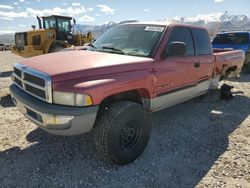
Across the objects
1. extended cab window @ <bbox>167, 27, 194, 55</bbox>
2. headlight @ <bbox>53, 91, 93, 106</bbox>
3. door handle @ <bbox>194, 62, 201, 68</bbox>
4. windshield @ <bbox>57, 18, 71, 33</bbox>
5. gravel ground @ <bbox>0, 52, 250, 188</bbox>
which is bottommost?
gravel ground @ <bbox>0, 52, 250, 188</bbox>

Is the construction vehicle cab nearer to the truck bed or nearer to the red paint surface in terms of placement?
the truck bed

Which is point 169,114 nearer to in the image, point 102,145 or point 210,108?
point 210,108

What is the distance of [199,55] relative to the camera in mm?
5184

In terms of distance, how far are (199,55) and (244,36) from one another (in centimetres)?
732

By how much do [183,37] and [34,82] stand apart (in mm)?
2796

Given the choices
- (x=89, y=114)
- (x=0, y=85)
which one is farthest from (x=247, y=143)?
(x=0, y=85)

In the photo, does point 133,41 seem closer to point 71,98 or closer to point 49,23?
point 71,98

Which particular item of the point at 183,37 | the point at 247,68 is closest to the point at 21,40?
the point at 247,68

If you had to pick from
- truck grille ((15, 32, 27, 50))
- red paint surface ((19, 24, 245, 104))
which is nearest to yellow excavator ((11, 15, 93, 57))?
truck grille ((15, 32, 27, 50))

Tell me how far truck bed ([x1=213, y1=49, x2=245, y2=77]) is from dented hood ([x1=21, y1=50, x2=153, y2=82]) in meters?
2.71

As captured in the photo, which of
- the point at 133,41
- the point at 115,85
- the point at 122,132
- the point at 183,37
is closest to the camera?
the point at 115,85

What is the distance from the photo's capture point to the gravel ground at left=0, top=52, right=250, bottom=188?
342cm

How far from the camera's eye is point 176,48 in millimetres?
4121

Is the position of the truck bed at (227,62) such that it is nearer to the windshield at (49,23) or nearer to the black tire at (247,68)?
the black tire at (247,68)
